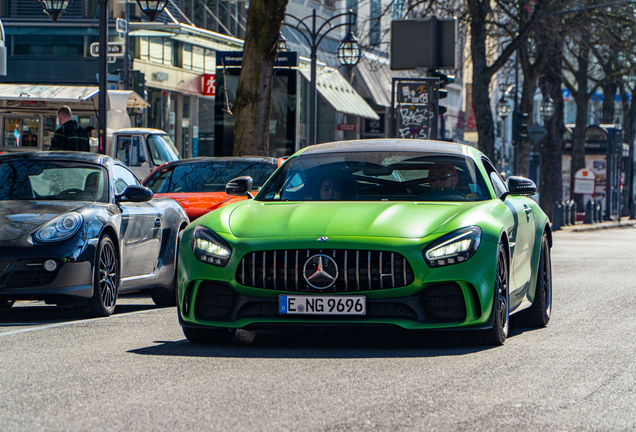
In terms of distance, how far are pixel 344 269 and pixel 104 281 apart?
3.32 meters

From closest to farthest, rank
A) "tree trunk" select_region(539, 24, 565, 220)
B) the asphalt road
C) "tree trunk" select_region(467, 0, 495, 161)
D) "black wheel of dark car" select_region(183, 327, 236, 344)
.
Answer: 1. the asphalt road
2. "black wheel of dark car" select_region(183, 327, 236, 344)
3. "tree trunk" select_region(467, 0, 495, 161)
4. "tree trunk" select_region(539, 24, 565, 220)

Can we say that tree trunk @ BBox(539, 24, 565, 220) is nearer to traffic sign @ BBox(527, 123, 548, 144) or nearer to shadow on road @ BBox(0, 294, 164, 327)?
traffic sign @ BBox(527, 123, 548, 144)

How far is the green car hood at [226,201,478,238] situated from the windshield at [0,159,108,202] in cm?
279

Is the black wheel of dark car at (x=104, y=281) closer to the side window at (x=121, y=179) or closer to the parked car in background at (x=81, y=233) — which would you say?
the parked car in background at (x=81, y=233)

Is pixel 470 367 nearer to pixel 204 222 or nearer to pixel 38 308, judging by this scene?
pixel 204 222

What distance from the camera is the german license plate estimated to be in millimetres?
6785

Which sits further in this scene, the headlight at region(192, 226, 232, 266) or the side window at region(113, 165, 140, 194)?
the side window at region(113, 165, 140, 194)

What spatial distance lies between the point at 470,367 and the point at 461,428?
63.2 inches

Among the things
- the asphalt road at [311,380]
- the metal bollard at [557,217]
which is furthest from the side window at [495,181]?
the metal bollard at [557,217]

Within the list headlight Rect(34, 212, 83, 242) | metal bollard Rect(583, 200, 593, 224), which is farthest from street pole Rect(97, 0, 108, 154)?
metal bollard Rect(583, 200, 593, 224)

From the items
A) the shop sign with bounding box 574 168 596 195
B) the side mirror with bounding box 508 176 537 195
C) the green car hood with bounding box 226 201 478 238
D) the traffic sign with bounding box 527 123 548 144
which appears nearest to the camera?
the green car hood with bounding box 226 201 478 238

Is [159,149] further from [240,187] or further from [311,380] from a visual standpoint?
[311,380]

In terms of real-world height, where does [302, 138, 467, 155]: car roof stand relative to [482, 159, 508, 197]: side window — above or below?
above

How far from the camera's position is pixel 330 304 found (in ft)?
22.3
